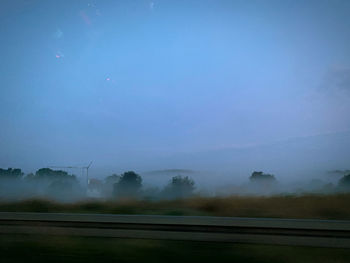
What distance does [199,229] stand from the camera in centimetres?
682

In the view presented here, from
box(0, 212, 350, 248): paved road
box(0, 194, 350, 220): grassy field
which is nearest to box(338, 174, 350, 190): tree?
box(0, 194, 350, 220): grassy field

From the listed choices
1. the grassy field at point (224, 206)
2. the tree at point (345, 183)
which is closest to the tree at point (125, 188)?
the grassy field at point (224, 206)

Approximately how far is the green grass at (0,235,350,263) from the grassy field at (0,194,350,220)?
349cm

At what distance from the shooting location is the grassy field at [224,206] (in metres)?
8.89

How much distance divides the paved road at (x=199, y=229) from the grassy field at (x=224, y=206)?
6.29ft

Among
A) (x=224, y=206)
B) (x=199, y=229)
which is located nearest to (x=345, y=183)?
(x=224, y=206)

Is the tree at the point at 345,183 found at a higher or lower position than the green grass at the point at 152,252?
higher

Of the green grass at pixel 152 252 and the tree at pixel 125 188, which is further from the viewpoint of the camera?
the tree at pixel 125 188

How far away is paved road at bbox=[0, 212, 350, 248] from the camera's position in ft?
19.6

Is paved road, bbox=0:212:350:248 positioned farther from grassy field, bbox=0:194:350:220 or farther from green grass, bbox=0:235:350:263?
grassy field, bbox=0:194:350:220

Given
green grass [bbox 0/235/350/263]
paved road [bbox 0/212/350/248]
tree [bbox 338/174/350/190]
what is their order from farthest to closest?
tree [bbox 338/174/350/190] < paved road [bbox 0/212/350/248] < green grass [bbox 0/235/350/263]

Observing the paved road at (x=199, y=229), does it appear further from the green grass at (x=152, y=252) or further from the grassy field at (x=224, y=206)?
the grassy field at (x=224, y=206)

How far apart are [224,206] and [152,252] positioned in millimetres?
5165

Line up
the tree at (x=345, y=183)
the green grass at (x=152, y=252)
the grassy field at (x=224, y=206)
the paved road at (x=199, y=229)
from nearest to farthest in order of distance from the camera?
the green grass at (x=152, y=252)
the paved road at (x=199, y=229)
the grassy field at (x=224, y=206)
the tree at (x=345, y=183)
